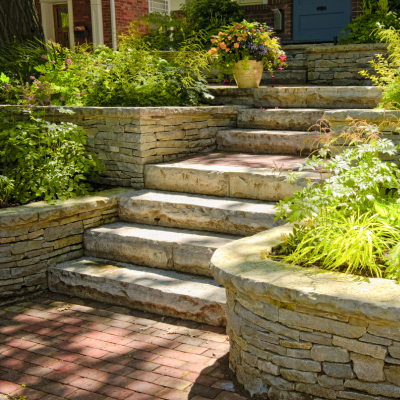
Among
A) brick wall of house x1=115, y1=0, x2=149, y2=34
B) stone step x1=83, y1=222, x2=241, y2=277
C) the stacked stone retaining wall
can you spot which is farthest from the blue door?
stone step x1=83, y1=222, x2=241, y2=277

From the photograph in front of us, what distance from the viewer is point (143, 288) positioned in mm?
3840

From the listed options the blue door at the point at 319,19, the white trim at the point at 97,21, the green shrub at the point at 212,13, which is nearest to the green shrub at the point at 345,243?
the green shrub at the point at 212,13

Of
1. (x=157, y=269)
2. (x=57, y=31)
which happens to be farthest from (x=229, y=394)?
(x=57, y=31)

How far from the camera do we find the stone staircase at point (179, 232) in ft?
12.5

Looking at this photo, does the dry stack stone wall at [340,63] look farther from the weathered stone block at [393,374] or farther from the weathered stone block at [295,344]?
the weathered stone block at [393,374]

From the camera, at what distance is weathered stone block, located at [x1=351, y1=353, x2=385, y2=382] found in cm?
231

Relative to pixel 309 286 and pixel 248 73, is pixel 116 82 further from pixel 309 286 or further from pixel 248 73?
pixel 309 286

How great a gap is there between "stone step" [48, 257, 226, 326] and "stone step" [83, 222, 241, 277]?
69 millimetres

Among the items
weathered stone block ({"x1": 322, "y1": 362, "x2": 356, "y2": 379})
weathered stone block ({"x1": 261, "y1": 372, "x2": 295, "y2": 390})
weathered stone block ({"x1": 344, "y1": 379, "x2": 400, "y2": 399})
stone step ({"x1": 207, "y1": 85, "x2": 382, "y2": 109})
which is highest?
stone step ({"x1": 207, "y1": 85, "x2": 382, "y2": 109})

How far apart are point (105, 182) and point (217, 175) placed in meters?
1.39

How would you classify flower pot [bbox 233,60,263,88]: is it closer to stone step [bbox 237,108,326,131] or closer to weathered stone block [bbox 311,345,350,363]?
stone step [bbox 237,108,326,131]

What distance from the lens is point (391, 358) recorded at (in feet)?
7.48

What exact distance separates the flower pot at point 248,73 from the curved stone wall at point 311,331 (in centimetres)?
414

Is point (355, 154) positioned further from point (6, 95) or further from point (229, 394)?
point (6, 95)
